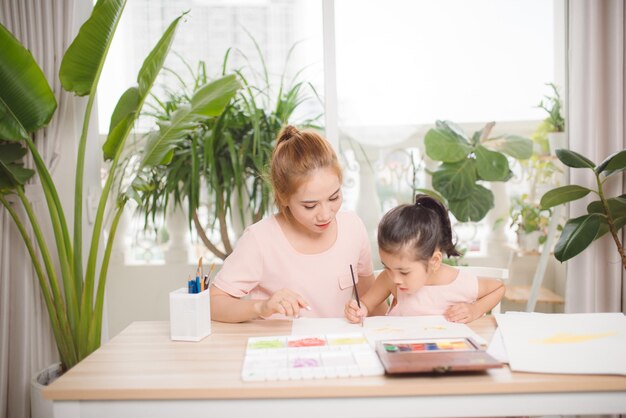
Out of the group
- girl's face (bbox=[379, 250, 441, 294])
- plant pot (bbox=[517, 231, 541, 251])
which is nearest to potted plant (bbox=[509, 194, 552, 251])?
plant pot (bbox=[517, 231, 541, 251])

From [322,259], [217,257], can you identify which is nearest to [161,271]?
[217,257]

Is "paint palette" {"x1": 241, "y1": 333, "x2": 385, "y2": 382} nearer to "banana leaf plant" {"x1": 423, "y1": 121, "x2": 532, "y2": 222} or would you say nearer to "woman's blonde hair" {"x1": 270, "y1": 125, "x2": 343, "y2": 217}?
"woman's blonde hair" {"x1": 270, "y1": 125, "x2": 343, "y2": 217}

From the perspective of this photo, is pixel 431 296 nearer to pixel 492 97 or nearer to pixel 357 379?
pixel 357 379

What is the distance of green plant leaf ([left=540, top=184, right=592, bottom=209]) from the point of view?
2.39 meters

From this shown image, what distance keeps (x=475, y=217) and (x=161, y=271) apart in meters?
1.79

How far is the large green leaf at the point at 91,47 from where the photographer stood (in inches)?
87.9

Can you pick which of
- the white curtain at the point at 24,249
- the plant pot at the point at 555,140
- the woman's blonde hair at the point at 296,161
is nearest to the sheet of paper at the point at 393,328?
the woman's blonde hair at the point at 296,161

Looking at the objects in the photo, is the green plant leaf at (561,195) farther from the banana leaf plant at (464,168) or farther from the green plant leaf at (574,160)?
the banana leaf plant at (464,168)

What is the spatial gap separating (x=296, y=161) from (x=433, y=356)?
75cm

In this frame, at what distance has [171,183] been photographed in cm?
283

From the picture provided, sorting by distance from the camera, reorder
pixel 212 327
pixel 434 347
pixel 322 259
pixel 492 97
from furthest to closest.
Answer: pixel 492 97, pixel 322 259, pixel 212 327, pixel 434 347

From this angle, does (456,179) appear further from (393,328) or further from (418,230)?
(393,328)

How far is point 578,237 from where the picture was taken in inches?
91.6

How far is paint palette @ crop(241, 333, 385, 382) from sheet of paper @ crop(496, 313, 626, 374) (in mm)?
298
